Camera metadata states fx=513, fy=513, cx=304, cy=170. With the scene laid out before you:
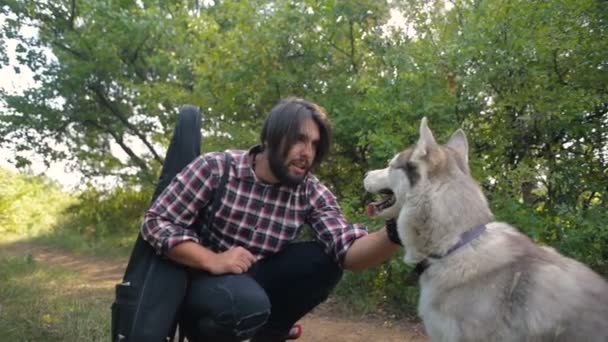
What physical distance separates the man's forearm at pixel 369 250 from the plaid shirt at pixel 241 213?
0.21 ft

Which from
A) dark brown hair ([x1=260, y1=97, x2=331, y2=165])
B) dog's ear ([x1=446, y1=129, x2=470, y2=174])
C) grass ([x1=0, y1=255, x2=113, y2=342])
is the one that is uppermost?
dark brown hair ([x1=260, y1=97, x2=331, y2=165])

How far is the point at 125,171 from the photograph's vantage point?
1038 centimetres

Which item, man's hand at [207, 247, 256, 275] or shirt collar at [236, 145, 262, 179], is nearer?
man's hand at [207, 247, 256, 275]

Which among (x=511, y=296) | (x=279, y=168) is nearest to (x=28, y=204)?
(x=279, y=168)

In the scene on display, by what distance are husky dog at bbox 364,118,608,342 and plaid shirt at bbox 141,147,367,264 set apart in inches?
21.4

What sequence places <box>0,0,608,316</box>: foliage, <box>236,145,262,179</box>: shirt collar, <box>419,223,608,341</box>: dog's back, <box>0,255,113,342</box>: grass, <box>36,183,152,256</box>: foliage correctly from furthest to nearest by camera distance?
<box>36,183,152,256</box>: foliage → <box>0,0,608,316</box>: foliage → <box>0,255,113,342</box>: grass → <box>236,145,262,179</box>: shirt collar → <box>419,223,608,341</box>: dog's back

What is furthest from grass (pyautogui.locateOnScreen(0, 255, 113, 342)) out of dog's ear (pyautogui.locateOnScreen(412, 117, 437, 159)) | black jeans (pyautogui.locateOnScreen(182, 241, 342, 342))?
dog's ear (pyautogui.locateOnScreen(412, 117, 437, 159))

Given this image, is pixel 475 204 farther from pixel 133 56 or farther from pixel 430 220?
pixel 133 56

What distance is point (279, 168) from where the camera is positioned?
271cm

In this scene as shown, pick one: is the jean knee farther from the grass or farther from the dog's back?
the grass

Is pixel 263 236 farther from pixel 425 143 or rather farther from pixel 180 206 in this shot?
pixel 425 143

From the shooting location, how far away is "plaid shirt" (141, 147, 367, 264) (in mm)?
2641

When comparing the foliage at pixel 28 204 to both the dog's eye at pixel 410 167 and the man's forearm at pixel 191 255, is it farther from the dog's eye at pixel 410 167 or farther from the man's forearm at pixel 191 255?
the dog's eye at pixel 410 167

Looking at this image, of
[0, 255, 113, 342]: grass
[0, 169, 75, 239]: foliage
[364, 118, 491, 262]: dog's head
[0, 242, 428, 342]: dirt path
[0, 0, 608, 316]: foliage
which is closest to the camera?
[364, 118, 491, 262]: dog's head
